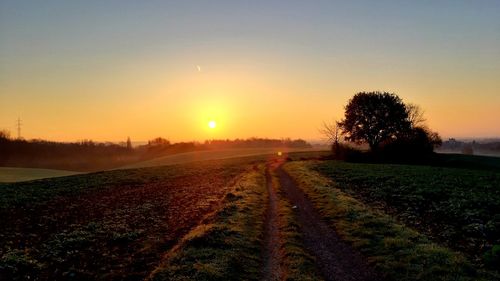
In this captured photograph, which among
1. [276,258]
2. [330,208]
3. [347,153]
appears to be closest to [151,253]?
[276,258]

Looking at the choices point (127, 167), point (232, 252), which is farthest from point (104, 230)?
point (127, 167)

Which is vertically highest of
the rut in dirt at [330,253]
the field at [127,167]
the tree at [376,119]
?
the tree at [376,119]

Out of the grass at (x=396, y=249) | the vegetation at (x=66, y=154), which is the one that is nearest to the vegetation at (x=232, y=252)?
the grass at (x=396, y=249)

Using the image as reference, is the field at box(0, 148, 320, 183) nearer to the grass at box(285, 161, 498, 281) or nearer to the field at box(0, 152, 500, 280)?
the field at box(0, 152, 500, 280)

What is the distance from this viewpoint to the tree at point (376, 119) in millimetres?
97875

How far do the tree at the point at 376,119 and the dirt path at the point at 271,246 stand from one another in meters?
74.1

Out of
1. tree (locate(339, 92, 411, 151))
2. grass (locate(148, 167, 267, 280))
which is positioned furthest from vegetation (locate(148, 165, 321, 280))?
tree (locate(339, 92, 411, 151))

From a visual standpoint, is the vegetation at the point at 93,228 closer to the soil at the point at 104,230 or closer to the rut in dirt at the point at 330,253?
the soil at the point at 104,230

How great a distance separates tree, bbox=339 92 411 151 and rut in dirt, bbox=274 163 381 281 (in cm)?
7605

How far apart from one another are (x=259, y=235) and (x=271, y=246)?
81.0 inches

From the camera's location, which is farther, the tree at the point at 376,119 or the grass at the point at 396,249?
the tree at the point at 376,119

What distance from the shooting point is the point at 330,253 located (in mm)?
17797

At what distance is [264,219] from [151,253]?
903 cm

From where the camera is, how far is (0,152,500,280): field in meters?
15.6
